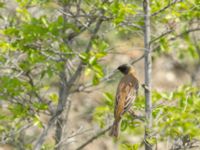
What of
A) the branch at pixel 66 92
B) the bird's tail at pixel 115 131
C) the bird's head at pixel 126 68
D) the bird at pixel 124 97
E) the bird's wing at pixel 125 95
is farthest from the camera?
→ the branch at pixel 66 92

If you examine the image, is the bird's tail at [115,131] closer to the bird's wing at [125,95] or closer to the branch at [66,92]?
the bird's wing at [125,95]

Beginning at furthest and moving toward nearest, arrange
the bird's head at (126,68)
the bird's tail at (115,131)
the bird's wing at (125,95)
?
1. the bird's head at (126,68)
2. the bird's wing at (125,95)
3. the bird's tail at (115,131)

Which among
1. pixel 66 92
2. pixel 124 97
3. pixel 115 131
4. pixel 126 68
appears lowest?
pixel 115 131

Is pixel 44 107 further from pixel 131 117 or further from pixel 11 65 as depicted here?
pixel 131 117

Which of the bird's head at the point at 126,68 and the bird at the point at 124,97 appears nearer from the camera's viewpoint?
the bird at the point at 124,97

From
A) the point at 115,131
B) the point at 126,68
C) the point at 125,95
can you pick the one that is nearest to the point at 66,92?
the point at 126,68

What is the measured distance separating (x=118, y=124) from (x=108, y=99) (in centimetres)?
155

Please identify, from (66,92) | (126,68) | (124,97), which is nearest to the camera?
(124,97)

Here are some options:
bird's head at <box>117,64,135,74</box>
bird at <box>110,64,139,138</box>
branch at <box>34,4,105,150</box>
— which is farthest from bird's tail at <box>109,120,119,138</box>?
branch at <box>34,4,105,150</box>

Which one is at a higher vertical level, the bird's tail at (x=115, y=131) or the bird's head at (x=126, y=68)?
the bird's head at (x=126, y=68)

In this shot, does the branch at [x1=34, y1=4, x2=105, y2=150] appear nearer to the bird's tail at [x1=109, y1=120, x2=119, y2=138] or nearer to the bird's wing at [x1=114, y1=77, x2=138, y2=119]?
the bird's wing at [x1=114, y1=77, x2=138, y2=119]

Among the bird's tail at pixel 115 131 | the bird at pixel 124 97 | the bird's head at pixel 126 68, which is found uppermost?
the bird's head at pixel 126 68

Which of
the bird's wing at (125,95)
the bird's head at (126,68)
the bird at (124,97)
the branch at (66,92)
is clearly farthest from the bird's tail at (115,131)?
the branch at (66,92)

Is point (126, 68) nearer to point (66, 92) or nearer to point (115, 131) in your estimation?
point (66, 92)
